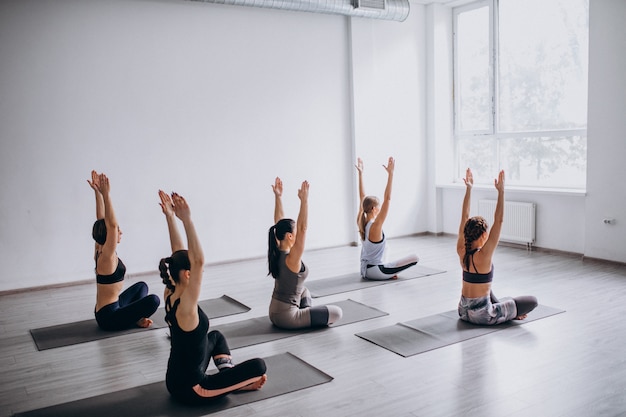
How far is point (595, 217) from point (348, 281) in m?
2.54

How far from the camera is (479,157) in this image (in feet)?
23.9

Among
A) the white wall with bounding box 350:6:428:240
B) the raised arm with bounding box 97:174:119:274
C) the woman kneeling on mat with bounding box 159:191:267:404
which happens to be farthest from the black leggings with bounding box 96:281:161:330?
the white wall with bounding box 350:6:428:240

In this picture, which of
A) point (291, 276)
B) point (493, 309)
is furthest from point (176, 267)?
point (493, 309)

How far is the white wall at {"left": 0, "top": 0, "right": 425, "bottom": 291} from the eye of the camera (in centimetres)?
534

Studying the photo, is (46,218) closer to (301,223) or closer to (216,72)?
(216,72)

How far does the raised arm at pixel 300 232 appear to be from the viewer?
3.51 metres

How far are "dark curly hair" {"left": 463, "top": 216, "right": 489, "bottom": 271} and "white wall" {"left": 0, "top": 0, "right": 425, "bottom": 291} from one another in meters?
3.25

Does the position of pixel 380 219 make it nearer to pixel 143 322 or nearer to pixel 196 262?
pixel 143 322

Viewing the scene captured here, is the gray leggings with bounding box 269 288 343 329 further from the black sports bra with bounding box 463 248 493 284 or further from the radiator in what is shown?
the radiator

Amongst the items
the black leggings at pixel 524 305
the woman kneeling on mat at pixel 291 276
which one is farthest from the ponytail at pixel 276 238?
the black leggings at pixel 524 305

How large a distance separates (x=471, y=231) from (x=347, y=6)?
379cm

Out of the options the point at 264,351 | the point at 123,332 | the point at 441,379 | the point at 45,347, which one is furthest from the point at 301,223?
the point at 45,347

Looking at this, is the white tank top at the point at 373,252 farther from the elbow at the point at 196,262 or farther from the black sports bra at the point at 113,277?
the elbow at the point at 196,262

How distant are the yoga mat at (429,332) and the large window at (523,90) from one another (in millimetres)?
2775
